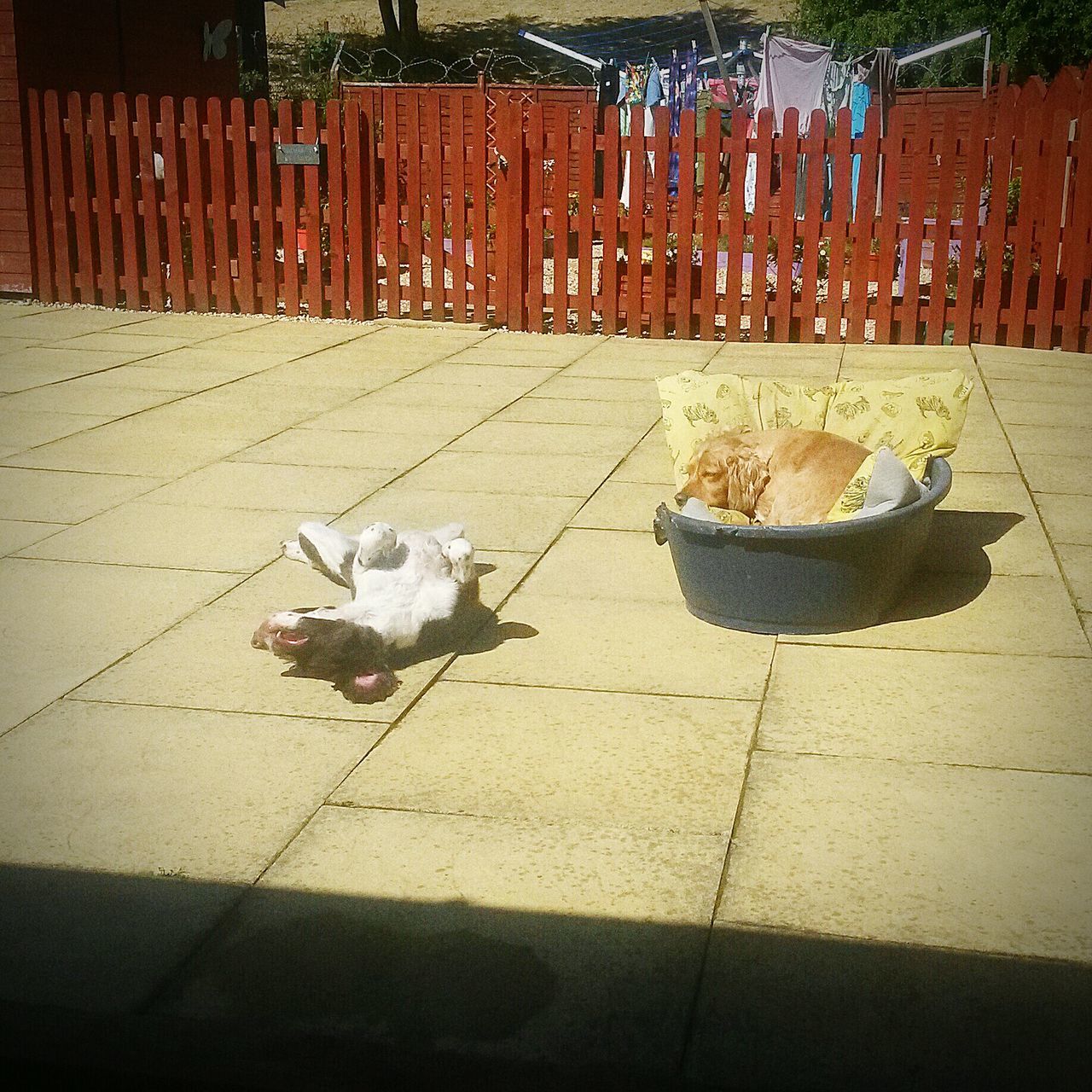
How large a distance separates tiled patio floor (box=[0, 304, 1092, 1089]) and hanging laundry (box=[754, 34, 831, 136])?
14.8 metres

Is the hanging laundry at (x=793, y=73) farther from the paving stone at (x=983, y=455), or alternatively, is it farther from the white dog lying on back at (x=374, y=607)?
the white dog lying on back at (x=374, y=607)

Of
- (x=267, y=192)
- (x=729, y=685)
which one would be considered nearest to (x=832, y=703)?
(x=729, y=685)

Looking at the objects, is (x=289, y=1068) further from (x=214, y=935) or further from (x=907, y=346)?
(x=907, y=346)

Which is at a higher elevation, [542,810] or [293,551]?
[293,551]

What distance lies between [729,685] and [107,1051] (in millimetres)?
2342

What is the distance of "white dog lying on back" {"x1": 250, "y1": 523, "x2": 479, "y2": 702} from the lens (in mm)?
4148

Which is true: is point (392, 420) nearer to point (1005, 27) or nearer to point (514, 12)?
point (1005, 27)

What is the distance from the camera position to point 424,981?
2.71 meters

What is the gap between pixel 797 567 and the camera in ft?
14.8

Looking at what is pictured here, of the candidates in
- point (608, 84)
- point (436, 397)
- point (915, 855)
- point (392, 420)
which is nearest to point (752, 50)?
point (608, 84)

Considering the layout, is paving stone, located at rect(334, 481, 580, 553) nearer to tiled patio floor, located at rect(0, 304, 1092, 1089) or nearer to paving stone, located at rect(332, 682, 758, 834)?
tiled patio floor, located at rect(0, 304, 1092, 1089)

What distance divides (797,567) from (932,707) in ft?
2.22

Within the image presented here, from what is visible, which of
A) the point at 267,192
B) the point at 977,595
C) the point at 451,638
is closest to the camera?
the point at 451,638

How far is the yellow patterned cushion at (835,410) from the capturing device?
5316 millimetres
